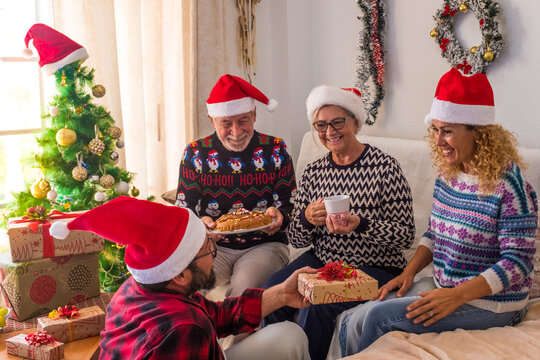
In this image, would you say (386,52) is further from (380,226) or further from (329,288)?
(329,288)

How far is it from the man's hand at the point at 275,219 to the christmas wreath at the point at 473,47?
121 centimetres

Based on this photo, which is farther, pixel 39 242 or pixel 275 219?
pixel 275 219

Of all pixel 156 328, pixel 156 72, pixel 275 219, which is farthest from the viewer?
pixel 156 72

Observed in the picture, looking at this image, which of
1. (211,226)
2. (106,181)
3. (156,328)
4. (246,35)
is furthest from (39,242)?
(246,35)

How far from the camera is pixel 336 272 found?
72.1 inches

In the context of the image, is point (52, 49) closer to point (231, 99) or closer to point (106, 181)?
point (106, 181)

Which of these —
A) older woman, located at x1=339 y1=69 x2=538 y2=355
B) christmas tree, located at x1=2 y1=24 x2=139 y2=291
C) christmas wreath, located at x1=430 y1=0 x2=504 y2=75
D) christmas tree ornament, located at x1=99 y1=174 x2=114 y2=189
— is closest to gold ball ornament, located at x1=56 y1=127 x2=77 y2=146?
christmas tree, located at x1=2 y1=24 x2=139 y2=291

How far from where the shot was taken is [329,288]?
1739 millimetres

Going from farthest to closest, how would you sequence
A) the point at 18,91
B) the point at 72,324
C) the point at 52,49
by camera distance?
the point at 18,91 < the point at 52,49 < the point at 72,324

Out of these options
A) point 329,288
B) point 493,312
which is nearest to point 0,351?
point 329,288

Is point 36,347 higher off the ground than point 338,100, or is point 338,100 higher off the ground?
point 338,100

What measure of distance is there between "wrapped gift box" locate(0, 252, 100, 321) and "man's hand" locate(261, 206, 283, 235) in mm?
833

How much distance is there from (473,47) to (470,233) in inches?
50.6

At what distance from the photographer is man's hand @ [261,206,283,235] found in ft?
8.27
